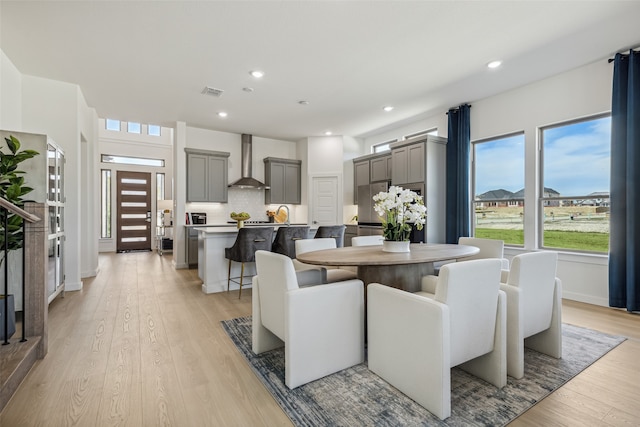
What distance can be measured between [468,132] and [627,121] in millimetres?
1924

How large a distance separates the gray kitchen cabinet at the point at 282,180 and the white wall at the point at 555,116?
13.1 ft

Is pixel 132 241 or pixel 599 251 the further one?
pixel 132 241

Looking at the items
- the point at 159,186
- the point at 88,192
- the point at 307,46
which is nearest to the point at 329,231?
the point at 307,46

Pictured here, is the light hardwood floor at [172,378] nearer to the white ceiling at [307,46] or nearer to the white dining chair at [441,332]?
the white dining chair at [441,332]

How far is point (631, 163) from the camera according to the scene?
325 cm

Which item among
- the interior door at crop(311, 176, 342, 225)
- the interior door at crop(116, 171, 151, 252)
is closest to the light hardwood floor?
the interior door at crop(311, 176, 342, 225)

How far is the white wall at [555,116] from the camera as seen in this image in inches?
143

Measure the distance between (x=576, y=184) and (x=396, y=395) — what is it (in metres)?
3.89

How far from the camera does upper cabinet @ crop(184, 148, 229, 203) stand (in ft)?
20.4

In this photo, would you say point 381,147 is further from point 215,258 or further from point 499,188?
point 215,258

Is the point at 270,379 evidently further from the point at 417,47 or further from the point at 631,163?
the point at 631,163

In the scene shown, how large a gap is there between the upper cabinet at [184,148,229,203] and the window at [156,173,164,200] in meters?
3.57

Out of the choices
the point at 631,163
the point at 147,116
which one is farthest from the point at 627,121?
the point at 147,116

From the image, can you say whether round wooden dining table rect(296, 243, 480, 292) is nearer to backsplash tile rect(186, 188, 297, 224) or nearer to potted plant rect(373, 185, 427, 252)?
potted plant rect(373, 185, 427, 252)
